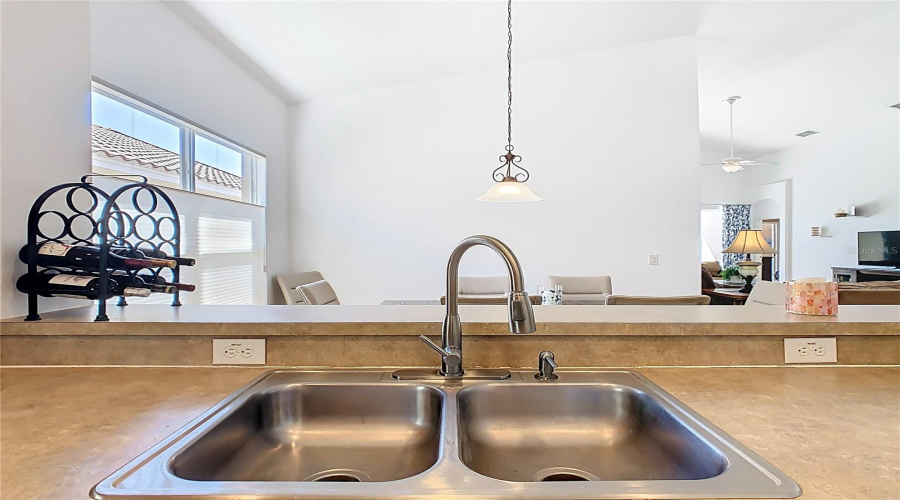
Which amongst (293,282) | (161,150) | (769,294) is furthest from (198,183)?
(769,294)

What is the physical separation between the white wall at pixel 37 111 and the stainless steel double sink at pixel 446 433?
813mm

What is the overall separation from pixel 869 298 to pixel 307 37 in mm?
4586

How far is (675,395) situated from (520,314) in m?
0.40

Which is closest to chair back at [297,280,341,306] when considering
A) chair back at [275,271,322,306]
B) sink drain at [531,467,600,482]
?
chair back at [275,271,322,306]

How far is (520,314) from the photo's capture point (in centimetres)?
82

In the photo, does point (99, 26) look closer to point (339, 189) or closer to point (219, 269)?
point (219, 269)

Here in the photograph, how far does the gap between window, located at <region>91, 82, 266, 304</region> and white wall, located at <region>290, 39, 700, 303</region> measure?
0.86 m

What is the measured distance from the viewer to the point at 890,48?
4242 millimetres

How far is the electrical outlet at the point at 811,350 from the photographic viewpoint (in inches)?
42.4

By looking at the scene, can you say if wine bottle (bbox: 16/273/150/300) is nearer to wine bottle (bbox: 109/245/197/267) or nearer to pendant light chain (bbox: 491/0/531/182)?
wine bottle (bbox: 109/245/197/267)

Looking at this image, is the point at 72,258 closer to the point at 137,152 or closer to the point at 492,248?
the point at 492,248

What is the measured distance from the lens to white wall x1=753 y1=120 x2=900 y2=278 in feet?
19.7

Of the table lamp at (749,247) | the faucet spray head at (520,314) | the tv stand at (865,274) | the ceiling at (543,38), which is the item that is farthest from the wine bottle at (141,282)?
the tv stand at (865,274)

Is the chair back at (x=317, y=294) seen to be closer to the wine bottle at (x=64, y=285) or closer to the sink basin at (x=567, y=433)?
the wine bottle at (x=64, y=285)
